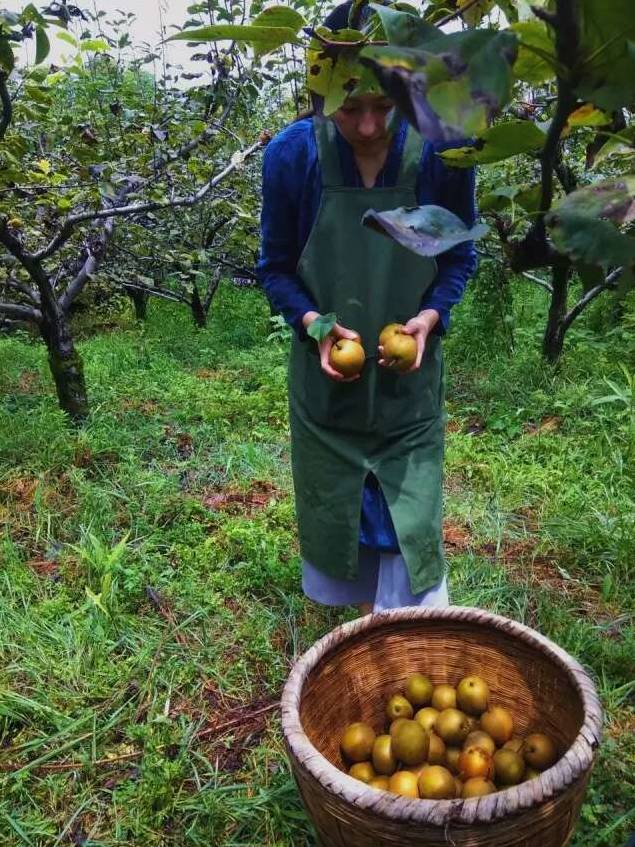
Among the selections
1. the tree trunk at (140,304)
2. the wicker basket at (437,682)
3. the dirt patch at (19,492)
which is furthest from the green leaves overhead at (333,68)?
the tree trunk at (140,304)

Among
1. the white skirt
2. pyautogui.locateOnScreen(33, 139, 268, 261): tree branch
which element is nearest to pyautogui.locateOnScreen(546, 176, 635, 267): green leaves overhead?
the white skirt

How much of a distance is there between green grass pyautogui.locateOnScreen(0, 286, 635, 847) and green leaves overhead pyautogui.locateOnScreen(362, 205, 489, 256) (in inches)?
63.0

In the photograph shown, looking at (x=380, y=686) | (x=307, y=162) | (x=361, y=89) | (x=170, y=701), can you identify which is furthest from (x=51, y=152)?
(x=361, y=89)

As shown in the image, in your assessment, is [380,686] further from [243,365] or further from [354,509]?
[243,365]

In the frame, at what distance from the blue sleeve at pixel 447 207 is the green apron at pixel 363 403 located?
0.12ft

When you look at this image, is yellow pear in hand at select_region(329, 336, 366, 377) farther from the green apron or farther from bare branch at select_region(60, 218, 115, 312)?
bare branch at select_region(60, 218, 115, 312)

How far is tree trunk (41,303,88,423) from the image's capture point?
3.95 meters

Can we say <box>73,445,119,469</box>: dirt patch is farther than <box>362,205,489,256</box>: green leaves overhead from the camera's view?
Yes

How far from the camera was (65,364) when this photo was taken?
4000mm

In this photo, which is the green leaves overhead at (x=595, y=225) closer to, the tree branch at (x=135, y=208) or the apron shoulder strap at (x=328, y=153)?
the apron shoulder strap at (x=328, y=153)

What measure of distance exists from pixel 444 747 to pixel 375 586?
0.52m

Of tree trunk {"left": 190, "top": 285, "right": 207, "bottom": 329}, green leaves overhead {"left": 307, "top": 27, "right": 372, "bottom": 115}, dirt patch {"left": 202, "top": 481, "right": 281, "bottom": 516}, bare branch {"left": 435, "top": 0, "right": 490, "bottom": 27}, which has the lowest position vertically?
tree trunk {"left": 190, "top": 285, "right": 207, "bottom": 329}

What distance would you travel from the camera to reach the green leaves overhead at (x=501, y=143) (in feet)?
1.75

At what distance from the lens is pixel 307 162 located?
1696 mm
